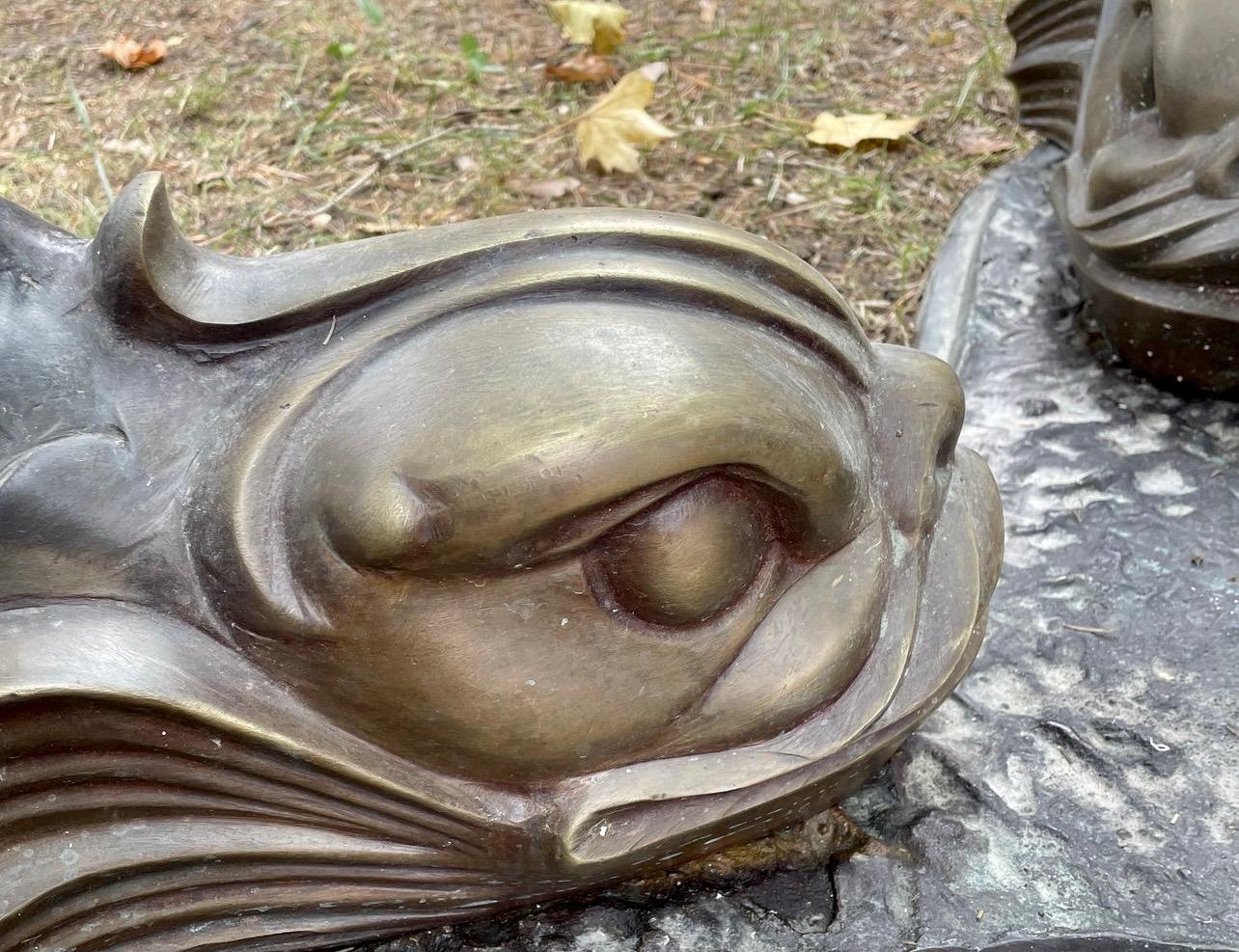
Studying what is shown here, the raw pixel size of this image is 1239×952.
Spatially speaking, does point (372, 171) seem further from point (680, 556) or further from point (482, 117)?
point (680, 556)

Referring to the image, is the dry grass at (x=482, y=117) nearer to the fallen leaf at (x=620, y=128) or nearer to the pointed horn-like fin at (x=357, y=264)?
the fallen leaf at (x=620, y=128)

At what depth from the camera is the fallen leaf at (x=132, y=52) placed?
316 cm

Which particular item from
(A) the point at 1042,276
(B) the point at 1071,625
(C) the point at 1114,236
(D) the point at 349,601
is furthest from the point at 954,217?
(D) the point at 349,601

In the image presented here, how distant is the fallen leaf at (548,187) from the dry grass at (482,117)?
2cm

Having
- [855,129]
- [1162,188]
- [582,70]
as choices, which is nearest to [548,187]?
[582,70]

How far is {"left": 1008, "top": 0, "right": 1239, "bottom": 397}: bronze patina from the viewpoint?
152 centimetres

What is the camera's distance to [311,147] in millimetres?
2875

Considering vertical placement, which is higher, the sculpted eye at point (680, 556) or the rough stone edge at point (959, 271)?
the sculpted eye at point (680, 556)

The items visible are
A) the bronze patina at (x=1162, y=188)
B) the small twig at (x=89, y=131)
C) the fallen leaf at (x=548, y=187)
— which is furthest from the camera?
the fallen leaf at (x=548, y=187)

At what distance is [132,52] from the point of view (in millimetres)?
3152

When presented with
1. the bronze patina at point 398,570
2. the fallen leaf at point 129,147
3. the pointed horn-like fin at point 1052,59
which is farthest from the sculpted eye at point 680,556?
the fallen leaf at point 129,147

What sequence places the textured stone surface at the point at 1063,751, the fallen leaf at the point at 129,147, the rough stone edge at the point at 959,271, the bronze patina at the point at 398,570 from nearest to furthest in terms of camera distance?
1. the bronze patina at the point at 398,570
2. the textured stone surface at the point at 1063,751
3. the rough stone edge at the point at 959,271
4. the fallen leaf at the point at 129,147

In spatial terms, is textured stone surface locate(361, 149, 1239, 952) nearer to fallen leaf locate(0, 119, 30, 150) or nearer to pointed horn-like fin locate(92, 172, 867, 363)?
pointed horn-like fin locate(92, 172, 867, 363)

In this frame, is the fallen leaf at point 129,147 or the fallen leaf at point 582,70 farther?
the fallen leaf at point 582,70
